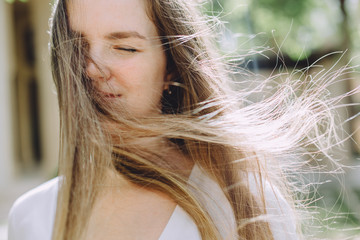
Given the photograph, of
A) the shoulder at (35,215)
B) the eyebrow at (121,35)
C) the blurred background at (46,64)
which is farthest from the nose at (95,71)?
the blurred background at (46,64)

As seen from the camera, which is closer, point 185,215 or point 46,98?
point 185,215

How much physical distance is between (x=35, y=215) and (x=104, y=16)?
796 millimetres

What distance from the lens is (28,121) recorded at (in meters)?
11.0

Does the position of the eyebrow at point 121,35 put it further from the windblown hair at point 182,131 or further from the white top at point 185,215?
the white top at point 185,215

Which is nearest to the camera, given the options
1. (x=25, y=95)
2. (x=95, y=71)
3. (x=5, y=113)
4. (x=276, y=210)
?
(x=95, y=71)

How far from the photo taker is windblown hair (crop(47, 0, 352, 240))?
1199 millimetres

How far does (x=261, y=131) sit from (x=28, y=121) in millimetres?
10409

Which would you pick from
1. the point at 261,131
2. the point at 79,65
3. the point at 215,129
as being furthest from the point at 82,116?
the point at 261,131

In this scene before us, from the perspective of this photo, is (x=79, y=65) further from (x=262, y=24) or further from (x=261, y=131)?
(x=262, y=24)

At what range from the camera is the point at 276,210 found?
4.87 feet

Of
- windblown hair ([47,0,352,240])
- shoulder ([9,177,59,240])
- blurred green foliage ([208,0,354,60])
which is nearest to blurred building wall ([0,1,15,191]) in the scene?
blurred green foliage ([208,0,354,60])

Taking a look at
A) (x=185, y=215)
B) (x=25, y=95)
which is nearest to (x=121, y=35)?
(x=185, y=215)

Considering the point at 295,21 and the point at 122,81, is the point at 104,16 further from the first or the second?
the point at 295,21

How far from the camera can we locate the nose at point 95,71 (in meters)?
1.36
